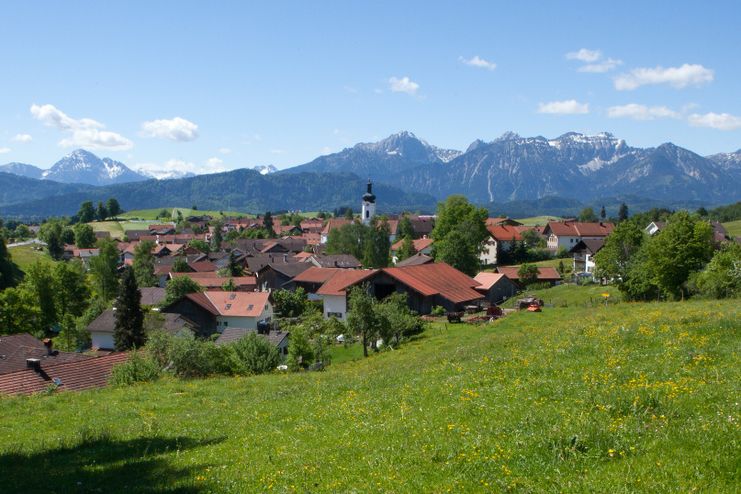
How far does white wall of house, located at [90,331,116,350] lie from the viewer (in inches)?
2516

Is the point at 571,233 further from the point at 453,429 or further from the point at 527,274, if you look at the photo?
the point at 453,429

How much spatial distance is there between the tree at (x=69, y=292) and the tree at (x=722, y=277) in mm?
77299

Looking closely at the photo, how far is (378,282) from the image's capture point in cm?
6550

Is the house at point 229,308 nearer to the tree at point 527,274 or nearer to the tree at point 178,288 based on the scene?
the tree at point 178,288

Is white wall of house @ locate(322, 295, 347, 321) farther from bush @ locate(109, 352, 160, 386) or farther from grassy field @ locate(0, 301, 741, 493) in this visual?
grassy field @ locate(0, 301, 741, 493)

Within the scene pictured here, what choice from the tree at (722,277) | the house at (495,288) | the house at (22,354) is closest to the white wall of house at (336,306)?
the house at (495,288)

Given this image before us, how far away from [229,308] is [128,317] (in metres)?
14.6

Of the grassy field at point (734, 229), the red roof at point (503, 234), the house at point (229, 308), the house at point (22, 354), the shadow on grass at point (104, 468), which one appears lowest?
the house at point (229, 308)

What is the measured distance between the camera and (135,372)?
2972 cm

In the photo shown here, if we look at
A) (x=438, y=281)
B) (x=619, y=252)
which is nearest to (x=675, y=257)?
(x=619, y=252)

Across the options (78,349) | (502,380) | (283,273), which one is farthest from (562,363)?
(283,273)

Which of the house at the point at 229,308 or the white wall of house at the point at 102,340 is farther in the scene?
the house at the point at 229,308

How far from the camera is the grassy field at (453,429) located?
8.72 meters

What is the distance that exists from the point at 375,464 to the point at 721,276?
46351 millimetres
